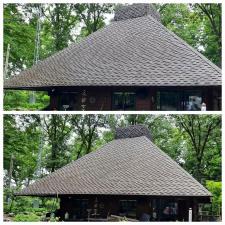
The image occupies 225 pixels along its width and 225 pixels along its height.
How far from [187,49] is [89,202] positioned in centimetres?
711

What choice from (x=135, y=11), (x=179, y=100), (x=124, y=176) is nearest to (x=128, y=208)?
(x=124, y=176)

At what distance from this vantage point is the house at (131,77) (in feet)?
58.4

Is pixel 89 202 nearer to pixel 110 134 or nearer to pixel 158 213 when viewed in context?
pixel 158 213

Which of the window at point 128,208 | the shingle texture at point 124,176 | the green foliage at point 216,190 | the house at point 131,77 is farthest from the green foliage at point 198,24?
the window at point 128,208

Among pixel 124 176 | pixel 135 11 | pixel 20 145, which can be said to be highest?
pixel 135 11

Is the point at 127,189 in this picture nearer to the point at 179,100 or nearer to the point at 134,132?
the point at 179,100

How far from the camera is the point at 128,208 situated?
675 inches

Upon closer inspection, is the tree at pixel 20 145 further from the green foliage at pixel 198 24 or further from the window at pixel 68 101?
the green foliage at pixel 198 24

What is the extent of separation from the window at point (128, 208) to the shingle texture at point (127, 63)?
4188mm

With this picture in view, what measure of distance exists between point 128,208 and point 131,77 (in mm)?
4738

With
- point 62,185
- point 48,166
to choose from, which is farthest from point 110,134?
point 62,185

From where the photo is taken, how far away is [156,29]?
836 inches

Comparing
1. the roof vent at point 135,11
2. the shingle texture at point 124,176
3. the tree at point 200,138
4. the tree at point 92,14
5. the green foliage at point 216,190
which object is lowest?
the green foliage at point 216,190

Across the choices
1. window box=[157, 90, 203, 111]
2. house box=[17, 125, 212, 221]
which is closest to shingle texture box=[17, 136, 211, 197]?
house box=[17, 125, 212, 221]
